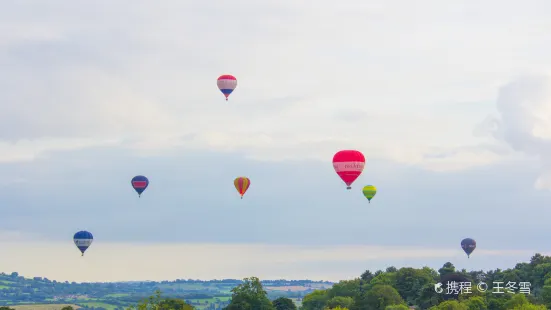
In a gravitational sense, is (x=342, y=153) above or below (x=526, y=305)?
above

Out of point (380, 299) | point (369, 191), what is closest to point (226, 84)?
point (369, 191)

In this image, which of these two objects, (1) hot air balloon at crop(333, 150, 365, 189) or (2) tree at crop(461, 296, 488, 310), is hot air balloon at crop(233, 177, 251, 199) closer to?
(1) hot air balloon at crop(333, 150, 365, 189)

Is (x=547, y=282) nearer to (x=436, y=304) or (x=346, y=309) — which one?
(x=436, y=304)

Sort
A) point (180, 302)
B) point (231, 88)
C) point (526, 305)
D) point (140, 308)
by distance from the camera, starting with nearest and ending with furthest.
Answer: point (140, 308)
point (526, 305)
point (231, 88)
point (180, 302)

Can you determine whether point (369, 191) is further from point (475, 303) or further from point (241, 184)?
point (475, 303)

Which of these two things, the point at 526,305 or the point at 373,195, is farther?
the point at 373,195

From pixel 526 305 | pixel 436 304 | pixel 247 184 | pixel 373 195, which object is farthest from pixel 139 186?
pixel 526 305

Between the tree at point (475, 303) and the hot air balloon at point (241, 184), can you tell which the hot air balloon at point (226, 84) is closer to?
the hot air balloon at point (241, 184)

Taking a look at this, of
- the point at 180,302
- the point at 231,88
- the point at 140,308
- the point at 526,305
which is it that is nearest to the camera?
the point at 140,308
